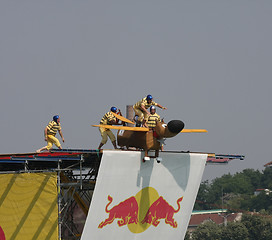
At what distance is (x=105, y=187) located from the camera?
38.4 m

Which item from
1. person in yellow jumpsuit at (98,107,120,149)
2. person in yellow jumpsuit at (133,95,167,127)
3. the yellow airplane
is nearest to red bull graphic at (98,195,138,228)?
the yellow airplane

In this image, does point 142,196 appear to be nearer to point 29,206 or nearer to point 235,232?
point 29,206

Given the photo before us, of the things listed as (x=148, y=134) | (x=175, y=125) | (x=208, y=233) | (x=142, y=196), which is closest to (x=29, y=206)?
(x=142, y=196)

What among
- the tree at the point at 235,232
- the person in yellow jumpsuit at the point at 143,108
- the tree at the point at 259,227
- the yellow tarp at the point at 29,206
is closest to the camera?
the yellow tarp at the point at 29,206

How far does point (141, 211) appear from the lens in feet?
133

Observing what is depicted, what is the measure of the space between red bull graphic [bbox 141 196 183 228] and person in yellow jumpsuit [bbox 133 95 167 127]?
5.01 m

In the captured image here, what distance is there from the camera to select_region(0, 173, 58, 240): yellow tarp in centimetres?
3812

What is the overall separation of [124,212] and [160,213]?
3021 mm

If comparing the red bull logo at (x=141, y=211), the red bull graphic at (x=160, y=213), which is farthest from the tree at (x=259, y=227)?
the red bull logo at (x=141, y=211)

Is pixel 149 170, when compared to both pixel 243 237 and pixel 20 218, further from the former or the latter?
pixel 243 237

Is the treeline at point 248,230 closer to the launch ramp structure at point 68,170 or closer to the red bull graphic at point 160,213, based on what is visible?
the launch ramp structure at point 68,170

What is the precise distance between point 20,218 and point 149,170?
802 cm

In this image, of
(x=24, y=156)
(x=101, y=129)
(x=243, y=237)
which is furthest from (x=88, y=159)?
(x=243, y=237)

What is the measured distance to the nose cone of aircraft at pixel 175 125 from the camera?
35594 millimetres
